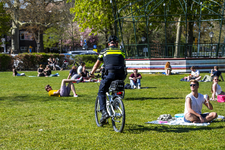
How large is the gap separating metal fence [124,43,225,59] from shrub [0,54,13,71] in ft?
44.1

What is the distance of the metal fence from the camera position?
90.5 feet

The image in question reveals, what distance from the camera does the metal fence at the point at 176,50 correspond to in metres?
27.6

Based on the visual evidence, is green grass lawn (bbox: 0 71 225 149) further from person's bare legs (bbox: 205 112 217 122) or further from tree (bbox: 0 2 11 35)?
tree (bbox: 0 2 11 35)

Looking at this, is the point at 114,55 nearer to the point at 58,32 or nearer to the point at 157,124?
the point at 157,124

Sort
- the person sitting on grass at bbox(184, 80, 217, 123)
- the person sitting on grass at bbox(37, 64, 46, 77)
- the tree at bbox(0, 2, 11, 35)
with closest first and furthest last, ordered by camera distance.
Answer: the person sitting on grass at bbox(184, 80, 217, 123), the person sitting on grass at bbox(37, 64, 46, 77), the tree at bbox(0, 2, 11, 35)

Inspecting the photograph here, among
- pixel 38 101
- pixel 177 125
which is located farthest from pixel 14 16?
pixel 177 125

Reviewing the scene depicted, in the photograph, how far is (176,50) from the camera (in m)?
28.0

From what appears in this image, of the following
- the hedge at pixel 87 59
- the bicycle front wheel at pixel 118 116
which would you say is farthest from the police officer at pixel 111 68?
the hedge at pixel 87 59

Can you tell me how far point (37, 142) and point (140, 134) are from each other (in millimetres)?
1913

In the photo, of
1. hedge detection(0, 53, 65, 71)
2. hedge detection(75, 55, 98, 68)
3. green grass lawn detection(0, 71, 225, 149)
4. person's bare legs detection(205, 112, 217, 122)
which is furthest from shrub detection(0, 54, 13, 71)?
person's bare legs detection(205, 112, 217, 122)

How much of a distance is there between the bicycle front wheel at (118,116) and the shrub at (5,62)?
2983 cm

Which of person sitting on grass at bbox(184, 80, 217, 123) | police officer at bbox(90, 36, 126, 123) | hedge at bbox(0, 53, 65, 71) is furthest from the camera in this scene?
hedge at bbox(0, 53, 65, 71)

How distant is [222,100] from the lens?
11.2 metres

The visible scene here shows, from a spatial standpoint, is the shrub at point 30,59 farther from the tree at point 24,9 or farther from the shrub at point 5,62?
the tree at point 24,9
